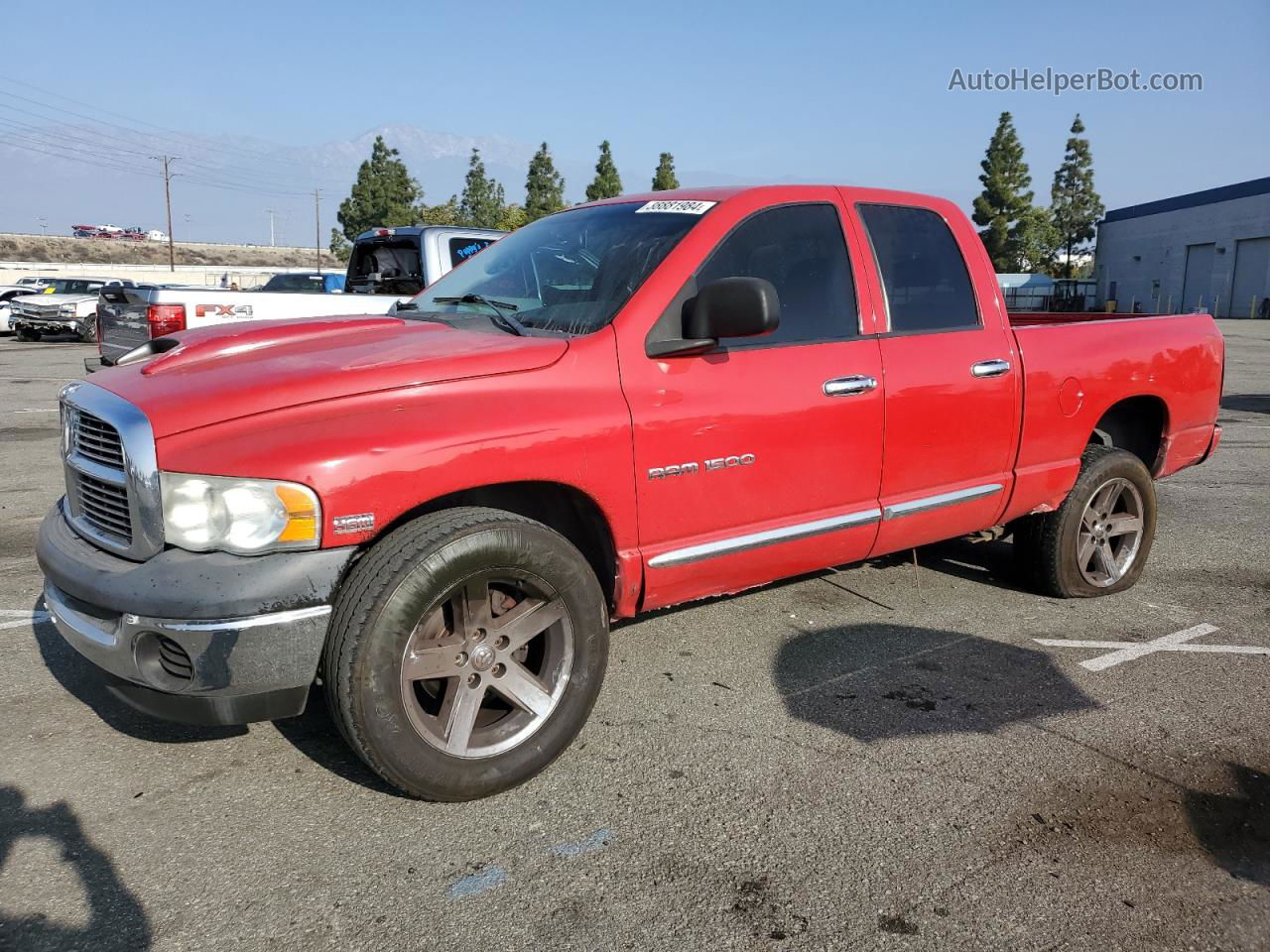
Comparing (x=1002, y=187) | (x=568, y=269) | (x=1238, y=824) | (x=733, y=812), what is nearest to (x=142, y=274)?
(x=1002, y=187)

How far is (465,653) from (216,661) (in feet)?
2.36

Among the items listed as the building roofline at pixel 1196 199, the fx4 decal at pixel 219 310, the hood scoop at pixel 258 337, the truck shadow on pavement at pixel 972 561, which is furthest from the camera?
the building roofline at pixel 1196 199

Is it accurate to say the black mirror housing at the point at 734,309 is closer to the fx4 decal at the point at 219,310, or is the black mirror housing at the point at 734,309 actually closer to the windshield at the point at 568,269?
the windshield at the point at 568,269

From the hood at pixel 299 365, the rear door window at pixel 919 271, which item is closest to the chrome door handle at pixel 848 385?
the rear door window at pixel 919 271

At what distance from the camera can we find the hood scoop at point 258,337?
3.21 m

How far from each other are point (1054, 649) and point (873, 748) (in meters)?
1.41

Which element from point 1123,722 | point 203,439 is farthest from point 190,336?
point 1123,722

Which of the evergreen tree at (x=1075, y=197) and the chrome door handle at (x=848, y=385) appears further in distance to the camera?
the evergreen tree at (x=1075, y=197)

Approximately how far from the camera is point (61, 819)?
9.38 feet

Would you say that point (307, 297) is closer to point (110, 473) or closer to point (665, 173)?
→ point (110, 473)

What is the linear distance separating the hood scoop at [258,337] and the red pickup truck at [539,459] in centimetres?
2

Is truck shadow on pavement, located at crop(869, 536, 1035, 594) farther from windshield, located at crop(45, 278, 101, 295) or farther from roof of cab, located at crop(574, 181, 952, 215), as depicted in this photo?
windshield, located at crop(45, 278, 101, 295)

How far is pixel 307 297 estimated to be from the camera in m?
8.39

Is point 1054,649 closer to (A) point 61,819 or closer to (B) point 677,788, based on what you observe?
(B) point 677,788
